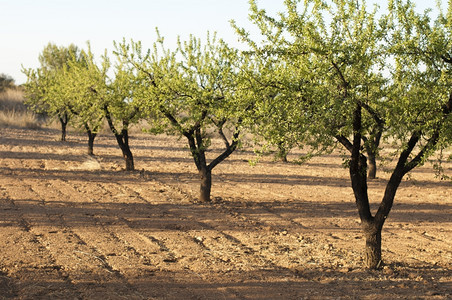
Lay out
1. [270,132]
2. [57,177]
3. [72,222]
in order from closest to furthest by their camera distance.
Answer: [270,132], [72,222], [57,177]

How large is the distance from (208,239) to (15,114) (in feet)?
153

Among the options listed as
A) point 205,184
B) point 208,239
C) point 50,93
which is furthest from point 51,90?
point 208,239

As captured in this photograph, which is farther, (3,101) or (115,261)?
(3,101)

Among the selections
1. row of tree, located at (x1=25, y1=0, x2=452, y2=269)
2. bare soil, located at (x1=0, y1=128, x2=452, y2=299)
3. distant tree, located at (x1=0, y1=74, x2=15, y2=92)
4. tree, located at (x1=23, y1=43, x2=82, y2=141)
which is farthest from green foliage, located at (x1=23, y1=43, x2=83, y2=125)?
distant tree, located at (x1=0, y1=74, x2=15, y2=92)

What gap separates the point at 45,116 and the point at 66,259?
49.5 meters

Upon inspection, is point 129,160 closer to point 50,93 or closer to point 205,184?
point 205,184

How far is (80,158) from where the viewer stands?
84.7 feet

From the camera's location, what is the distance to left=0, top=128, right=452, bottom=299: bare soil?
299 inches

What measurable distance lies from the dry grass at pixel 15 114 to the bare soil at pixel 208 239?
1228 inches

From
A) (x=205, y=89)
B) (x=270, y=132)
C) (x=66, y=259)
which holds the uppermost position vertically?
(x=205, y=89)

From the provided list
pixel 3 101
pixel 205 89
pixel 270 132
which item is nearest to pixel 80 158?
pixel 205 89

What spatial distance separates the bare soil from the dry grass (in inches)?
1228

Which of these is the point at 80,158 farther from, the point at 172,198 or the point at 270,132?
the point at 270,132

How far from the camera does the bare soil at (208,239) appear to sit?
7602 mm
